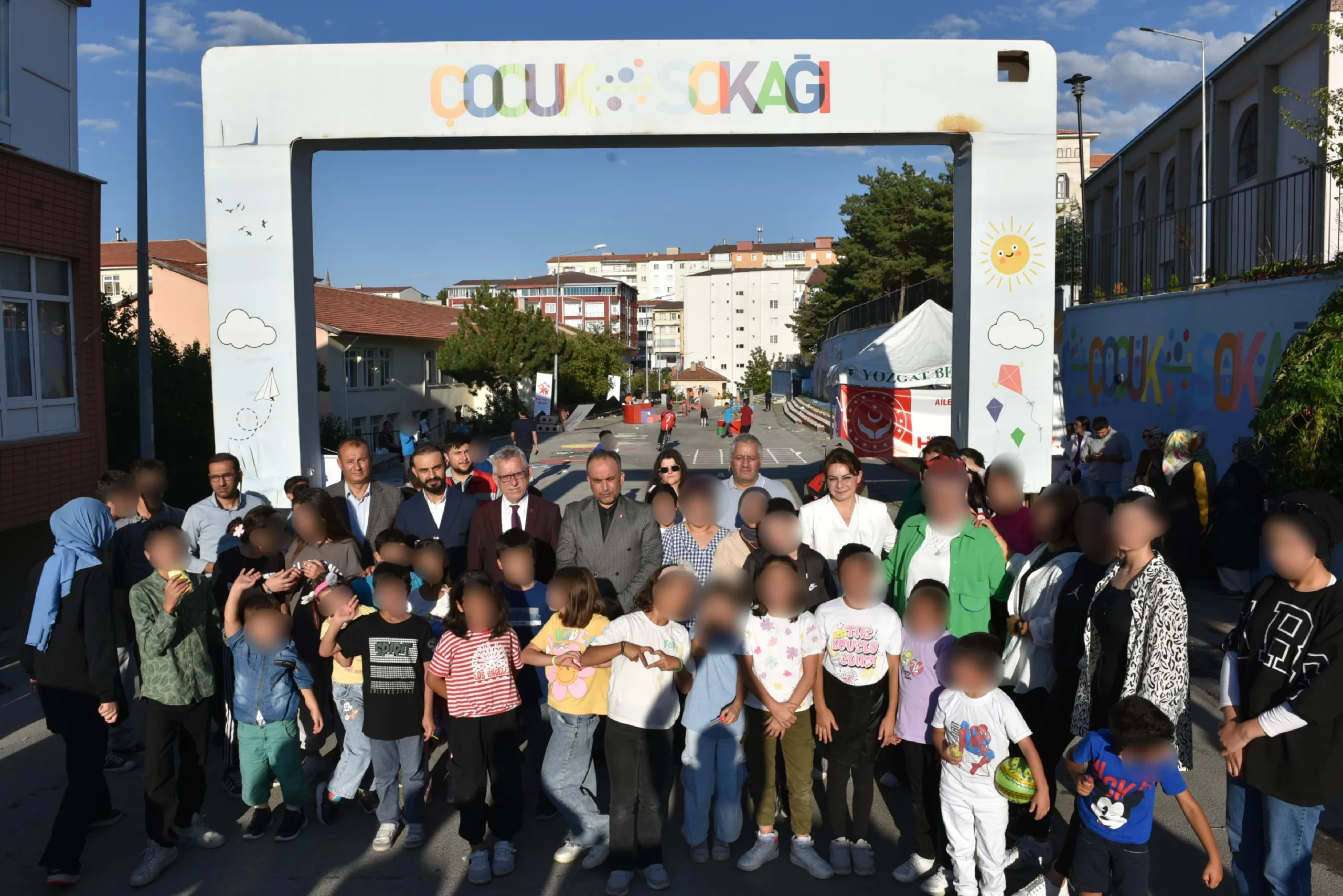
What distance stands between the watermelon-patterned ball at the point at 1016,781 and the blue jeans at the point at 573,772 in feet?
6.26

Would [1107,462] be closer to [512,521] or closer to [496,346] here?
[512,521]

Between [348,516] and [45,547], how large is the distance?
26.7 ft

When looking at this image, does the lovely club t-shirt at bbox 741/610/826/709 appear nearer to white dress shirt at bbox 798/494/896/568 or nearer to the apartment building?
white dress shirt at bbox 798/494/896/568

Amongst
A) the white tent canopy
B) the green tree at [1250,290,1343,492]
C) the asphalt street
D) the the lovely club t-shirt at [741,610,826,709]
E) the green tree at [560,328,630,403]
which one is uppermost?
the green tree at [560,328,630,403]

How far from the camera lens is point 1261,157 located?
67.3ft

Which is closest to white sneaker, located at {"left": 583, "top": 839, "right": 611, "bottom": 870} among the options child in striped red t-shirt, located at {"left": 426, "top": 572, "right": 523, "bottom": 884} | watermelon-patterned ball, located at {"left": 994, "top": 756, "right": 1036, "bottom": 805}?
child in striped red t-shirt, located at {"left": 426, "top": 572, "right": 523, "bottom": 884}

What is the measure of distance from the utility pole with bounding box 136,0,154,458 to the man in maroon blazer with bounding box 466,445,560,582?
868 centimetres

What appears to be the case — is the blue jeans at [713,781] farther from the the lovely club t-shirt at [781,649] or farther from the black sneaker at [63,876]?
the black sneaker at [63,876]

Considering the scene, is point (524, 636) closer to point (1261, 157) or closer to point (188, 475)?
point (188, 475)

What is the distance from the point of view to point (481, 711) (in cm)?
475

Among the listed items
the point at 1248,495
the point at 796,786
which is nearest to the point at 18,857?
the point at 796,786

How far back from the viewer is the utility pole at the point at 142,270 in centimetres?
1285

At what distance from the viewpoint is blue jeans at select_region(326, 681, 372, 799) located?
5.03 metres

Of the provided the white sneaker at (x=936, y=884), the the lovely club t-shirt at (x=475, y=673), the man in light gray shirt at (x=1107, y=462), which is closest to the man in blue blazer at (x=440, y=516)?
the the lovely club t-shirt at (x=475, y=673)
